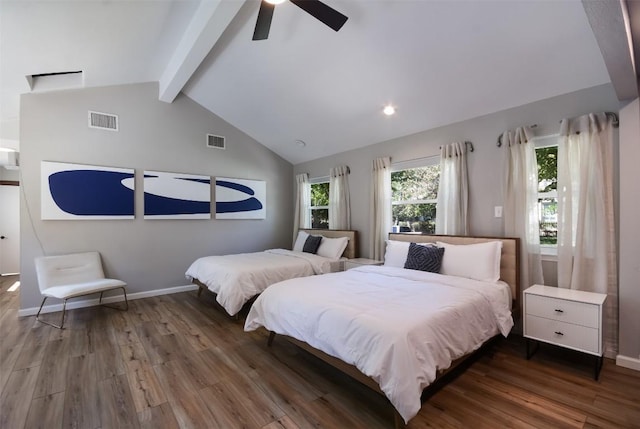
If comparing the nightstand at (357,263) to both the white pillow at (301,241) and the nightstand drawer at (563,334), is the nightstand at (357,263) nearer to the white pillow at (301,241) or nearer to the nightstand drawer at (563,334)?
the white pillow at (301,241)

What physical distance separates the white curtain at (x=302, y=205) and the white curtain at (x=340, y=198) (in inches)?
31.4

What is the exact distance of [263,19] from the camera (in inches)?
90.3

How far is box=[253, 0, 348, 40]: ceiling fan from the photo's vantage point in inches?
82.3

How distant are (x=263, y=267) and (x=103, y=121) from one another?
3.15 m

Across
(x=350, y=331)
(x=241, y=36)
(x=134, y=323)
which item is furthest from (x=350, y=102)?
(x=134, y=323)

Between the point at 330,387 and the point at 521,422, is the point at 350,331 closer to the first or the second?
the point at 330,387

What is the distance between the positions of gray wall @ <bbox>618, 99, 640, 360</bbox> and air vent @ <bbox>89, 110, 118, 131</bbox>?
5.87 m

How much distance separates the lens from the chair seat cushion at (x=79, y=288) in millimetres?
3236

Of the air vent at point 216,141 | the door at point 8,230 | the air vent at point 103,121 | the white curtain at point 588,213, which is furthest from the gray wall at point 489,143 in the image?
the door at point 8,230

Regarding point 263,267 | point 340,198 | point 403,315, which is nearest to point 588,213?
point 403,315

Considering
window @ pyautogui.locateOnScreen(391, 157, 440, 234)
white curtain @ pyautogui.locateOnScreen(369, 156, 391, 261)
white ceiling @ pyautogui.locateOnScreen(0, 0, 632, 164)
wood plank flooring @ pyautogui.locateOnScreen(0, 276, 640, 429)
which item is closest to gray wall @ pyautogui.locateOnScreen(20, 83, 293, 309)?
white ceiling @ pyautogui.locateOnScreen(0, 0, 632, 164)

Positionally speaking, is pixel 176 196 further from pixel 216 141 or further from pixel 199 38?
pixel 199 38

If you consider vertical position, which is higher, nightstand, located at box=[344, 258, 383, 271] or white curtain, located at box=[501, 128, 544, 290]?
white curtain, located at box=[501, 128, 544, 290]

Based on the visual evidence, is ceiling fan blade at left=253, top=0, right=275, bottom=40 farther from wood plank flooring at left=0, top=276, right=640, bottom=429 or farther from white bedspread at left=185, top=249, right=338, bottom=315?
wood plank flooring at left=0, top=276, right=640, bottom=429
